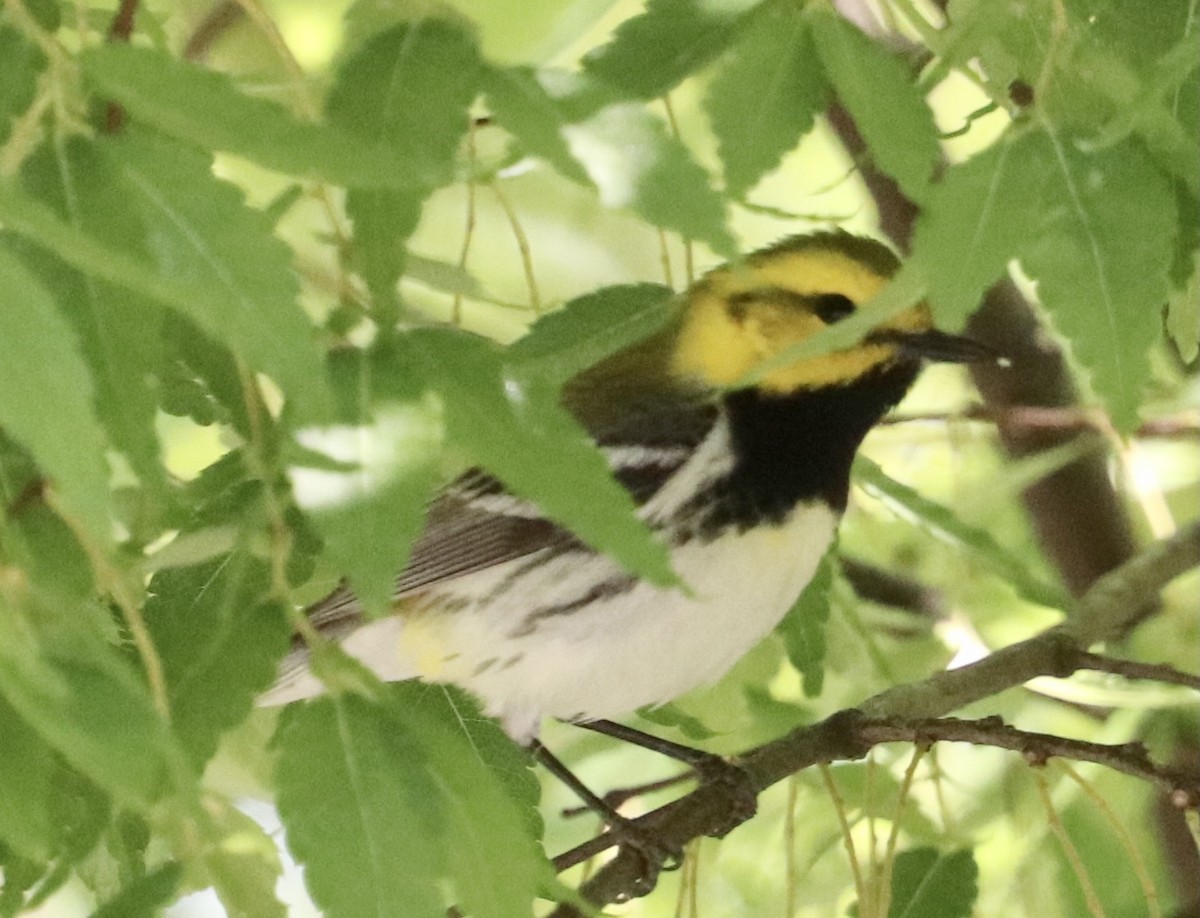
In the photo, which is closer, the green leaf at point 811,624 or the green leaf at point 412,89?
the green leaf at point 412,89

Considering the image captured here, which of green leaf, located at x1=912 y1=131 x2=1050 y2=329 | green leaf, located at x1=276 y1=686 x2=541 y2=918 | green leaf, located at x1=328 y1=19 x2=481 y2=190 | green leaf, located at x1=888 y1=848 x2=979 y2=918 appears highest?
green leaf, located at x1=328 y1=19 x2=481 y2=190

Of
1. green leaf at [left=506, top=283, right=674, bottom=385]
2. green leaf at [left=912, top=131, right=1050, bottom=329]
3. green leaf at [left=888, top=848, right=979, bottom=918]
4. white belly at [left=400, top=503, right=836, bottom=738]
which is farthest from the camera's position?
white belly at [left=400, top=503, right=836, bottom=738]

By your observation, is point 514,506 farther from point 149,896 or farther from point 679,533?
point 149,896

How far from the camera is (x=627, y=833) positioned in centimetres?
83

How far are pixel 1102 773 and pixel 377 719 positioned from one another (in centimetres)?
73

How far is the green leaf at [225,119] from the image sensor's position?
40cm

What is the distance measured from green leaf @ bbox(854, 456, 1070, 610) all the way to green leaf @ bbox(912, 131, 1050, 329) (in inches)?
13.7

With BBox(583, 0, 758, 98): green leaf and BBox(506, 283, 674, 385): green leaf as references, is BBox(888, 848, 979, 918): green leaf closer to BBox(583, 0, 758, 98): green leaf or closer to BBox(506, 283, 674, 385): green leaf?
BBox(506, 283, 674, 385): green leaf

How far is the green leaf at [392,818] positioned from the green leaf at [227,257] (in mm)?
126

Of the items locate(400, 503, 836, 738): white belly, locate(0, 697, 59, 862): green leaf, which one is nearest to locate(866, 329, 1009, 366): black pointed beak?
locate(400, 503, 836, 738): white belly

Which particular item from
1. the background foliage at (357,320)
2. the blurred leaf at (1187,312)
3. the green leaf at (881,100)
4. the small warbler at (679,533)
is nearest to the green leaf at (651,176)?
the background foliage at (357,320)

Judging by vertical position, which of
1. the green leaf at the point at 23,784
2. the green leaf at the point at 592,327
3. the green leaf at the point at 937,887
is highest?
the green leaf at the point at 592,327

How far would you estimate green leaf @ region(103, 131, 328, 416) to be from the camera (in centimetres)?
40

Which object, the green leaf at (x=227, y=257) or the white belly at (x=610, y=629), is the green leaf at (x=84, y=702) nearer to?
the green leaf at (x=227, y=257)
